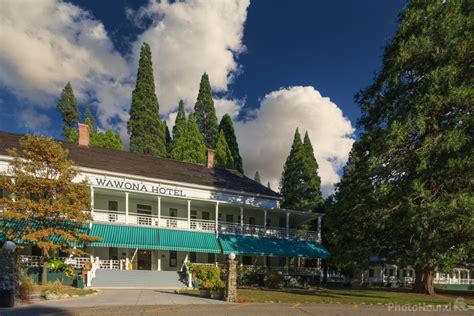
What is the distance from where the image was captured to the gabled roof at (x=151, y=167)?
1097 inches

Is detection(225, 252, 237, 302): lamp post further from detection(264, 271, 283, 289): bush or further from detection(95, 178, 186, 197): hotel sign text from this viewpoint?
detection(95, 178, 186, 197): hotel sign text

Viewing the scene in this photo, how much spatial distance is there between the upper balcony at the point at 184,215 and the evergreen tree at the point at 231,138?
22308mm

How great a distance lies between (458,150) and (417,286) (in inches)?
406

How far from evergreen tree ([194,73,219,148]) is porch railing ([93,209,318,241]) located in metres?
32.1

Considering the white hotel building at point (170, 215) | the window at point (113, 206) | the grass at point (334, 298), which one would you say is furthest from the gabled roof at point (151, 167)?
the grass at point (334, 298)

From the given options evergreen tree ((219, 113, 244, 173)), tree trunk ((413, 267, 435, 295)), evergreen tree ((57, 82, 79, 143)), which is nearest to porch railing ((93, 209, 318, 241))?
tree trunk ((413, 267, 435, 295))

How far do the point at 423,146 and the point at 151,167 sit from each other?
2154 centimetres

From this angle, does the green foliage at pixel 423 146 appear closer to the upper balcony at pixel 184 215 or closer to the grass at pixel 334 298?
the grass at pixel 334 298

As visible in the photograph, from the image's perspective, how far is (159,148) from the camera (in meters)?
53.4

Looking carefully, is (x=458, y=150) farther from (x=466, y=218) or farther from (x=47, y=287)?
(x=47, y=287)

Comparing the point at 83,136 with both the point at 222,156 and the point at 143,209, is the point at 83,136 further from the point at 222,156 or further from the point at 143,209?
the point at 222,156

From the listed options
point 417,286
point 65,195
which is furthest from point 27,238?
point 417,286

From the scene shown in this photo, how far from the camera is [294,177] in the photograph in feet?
157

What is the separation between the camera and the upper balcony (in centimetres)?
2711
